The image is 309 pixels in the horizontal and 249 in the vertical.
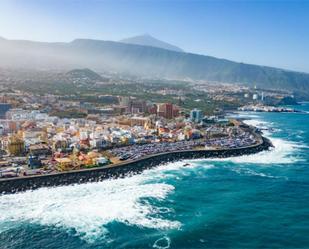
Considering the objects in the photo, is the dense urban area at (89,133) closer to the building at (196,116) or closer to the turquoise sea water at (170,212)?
the building at (196,116)

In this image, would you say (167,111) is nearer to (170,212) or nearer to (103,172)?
(103,172)

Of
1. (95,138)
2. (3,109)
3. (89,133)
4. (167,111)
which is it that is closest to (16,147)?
(95,138)

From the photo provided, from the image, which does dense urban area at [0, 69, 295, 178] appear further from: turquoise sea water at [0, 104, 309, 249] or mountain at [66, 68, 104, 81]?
Result: mountain at [66, 68, 104, 81]

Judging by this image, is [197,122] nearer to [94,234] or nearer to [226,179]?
[226,179]

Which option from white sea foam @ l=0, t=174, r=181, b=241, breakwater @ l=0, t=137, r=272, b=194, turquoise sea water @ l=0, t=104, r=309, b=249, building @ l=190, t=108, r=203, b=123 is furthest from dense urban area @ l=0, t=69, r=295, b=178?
turquoise sea water @ l=0, t=104, r=309, b=249

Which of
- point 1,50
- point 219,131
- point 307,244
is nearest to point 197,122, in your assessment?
point 219,131
